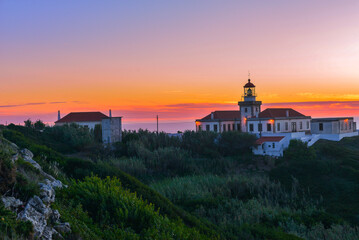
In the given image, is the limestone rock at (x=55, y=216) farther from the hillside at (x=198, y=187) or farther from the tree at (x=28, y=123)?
the tree at (x=28, y=123)

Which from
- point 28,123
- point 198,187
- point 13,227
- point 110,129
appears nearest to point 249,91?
point 110,129

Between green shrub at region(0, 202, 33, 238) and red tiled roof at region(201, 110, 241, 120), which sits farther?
red tiled roof at region(201, 110, 241, 120)

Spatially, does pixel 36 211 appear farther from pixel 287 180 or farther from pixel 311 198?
pixel 287 180

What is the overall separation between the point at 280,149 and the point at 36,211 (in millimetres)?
30605

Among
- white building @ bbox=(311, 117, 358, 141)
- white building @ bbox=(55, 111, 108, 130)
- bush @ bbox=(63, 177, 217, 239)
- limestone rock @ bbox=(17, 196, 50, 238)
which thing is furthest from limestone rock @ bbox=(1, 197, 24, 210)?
white building @ bbox=(311, 117, 358, 141)

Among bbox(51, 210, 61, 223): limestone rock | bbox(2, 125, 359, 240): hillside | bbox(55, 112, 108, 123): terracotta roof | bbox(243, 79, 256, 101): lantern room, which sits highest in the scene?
bbox(243, 79, 256, 101): lantern room

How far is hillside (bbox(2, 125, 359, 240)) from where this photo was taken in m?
7.98

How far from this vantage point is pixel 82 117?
1834 inches

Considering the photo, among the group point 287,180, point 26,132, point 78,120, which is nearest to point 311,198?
point 287,180

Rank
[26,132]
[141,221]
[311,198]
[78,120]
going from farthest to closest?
[78,120], [26,132], [311,198], [141,221]

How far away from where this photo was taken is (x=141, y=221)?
7844mm

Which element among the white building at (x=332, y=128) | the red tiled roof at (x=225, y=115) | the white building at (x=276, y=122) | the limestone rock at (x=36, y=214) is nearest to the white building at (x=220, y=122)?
the red tiled roof at (x=225, y=115)

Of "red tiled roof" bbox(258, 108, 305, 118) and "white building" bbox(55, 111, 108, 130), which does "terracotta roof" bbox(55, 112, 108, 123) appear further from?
"red tiled roof" bbox(258, 108, 305, 118)

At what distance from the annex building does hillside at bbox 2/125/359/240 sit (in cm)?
172
